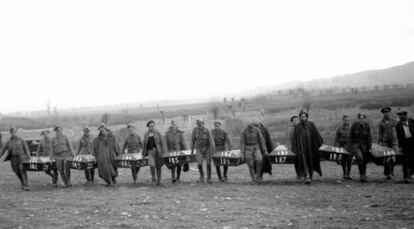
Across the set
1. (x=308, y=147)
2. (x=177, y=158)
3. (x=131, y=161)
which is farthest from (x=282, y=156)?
(x=131, y=161)

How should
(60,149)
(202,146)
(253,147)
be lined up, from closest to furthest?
(253,147)
(202,146)
(60,149)

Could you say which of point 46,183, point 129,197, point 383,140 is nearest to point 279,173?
point 383,140

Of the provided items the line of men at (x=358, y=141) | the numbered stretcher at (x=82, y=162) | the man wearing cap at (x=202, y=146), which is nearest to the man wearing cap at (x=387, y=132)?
the line of men at (x=358, y=141)

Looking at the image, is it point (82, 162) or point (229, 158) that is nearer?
point (229, 158)

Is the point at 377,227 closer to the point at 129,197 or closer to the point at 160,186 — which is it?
the point at 129,197

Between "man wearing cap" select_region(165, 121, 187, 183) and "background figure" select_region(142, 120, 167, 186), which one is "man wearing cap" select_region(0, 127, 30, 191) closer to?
"background figure" select_region(142, 120, 167, 186)

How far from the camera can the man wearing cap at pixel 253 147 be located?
13.9 m

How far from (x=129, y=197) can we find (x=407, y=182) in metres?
7.88

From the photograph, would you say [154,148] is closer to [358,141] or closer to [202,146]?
[202,146]

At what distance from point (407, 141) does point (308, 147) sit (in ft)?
9.38

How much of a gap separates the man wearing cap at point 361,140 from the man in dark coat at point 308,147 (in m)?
0.97

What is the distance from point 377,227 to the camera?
8.02 meters

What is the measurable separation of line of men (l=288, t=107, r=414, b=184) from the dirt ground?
20.9 inches

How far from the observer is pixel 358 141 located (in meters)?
13.6
